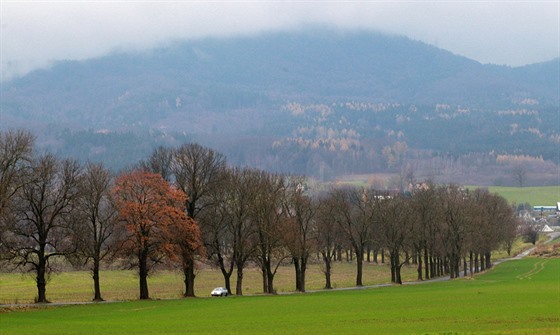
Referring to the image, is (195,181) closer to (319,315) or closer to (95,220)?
(95,220)

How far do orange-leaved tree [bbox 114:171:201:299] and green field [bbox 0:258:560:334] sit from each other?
5.08 meters

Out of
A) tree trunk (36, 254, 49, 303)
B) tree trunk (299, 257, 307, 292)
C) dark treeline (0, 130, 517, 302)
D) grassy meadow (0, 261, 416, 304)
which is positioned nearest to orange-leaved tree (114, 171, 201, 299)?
dark treeline (0, 130, 517, 302)

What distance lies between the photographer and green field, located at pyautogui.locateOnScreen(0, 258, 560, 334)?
45.2 m

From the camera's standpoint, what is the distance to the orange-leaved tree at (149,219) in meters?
74.8

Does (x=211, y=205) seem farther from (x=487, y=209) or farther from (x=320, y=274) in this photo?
(x=487, y=209)

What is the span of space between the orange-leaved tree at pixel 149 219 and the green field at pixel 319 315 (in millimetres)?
5084

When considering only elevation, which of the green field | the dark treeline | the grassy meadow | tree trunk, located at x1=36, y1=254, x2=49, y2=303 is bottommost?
the grassy meadow

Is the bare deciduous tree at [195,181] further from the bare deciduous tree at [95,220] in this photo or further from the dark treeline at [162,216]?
the bare deciduous tree at [95,220]

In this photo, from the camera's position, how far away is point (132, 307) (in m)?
68.1

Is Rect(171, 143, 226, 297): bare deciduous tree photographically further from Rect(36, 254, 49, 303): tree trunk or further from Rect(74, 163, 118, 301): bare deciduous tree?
Rect(36, 254, 49, 303): tree trunk

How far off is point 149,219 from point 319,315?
2554 centimetres

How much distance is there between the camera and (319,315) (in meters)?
55.4

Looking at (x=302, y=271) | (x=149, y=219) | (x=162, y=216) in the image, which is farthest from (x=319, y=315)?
(x=302, y=271)

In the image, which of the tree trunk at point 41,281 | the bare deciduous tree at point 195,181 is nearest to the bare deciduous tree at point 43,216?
the tree trunk at point 41,281
